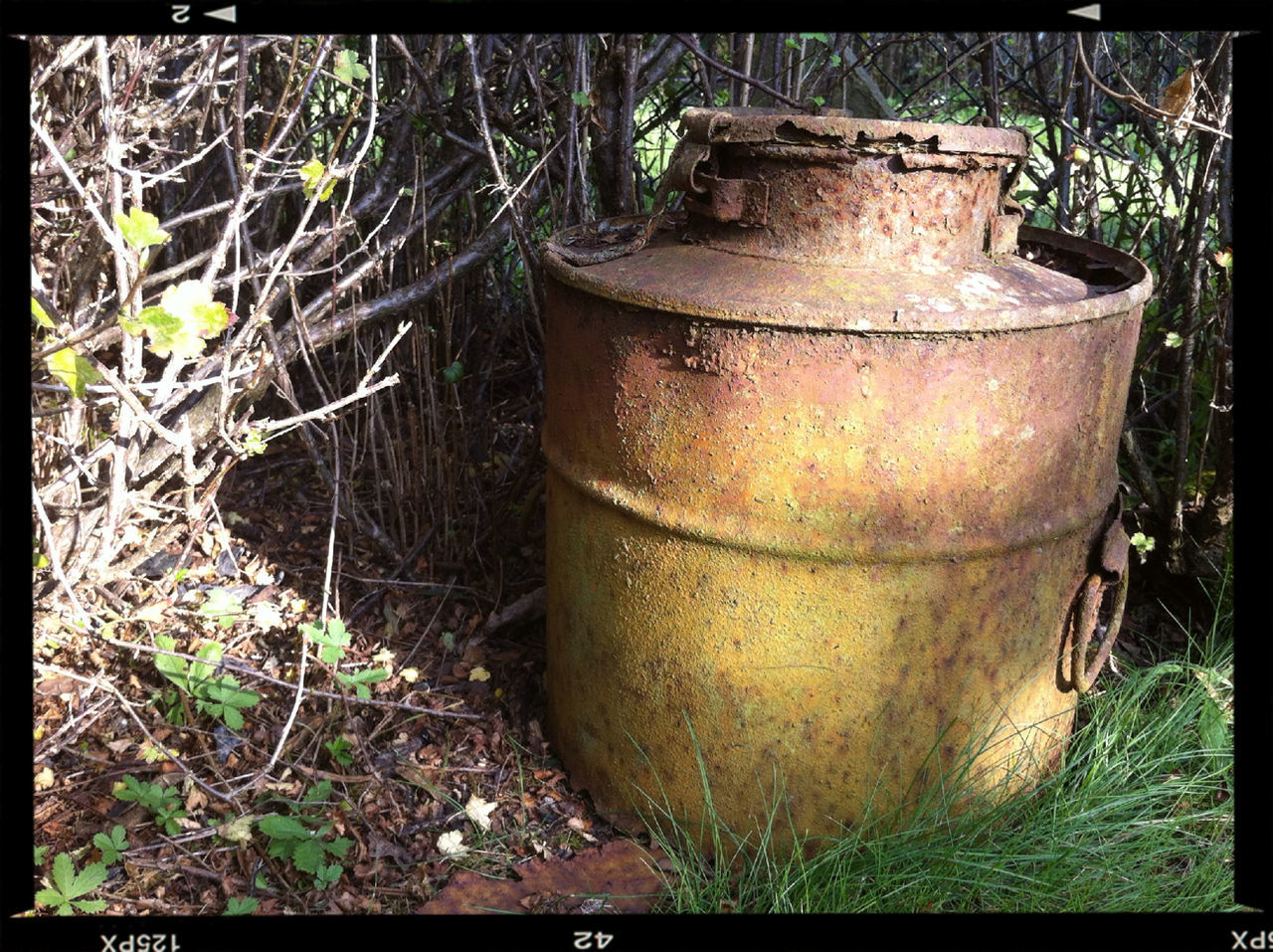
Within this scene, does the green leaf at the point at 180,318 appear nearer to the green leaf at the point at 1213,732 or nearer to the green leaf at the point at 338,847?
the green leaf at the point at 338,847

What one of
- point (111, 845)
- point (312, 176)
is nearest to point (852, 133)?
point (312, 176)

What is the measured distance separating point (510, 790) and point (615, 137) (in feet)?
5.27

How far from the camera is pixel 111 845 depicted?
2.09 meters

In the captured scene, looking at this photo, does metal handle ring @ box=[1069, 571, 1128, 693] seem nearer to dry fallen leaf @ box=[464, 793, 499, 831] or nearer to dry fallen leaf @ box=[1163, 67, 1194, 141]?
dry fallen leaf @ box=[1163, 67, 1194, 141]

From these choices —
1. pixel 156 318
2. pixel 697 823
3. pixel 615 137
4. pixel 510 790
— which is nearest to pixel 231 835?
pixel 510 790

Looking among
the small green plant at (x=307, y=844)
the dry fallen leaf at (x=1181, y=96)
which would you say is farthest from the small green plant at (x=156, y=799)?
the dry fallen leaf at (x=1181, y=96)

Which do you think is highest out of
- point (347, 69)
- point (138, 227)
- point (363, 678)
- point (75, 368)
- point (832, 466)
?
point (347, 69)

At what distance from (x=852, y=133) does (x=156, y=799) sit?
1812 mm

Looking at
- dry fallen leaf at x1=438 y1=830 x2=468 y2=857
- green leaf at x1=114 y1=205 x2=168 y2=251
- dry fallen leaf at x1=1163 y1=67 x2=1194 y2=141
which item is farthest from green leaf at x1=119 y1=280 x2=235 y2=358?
dry fallen leaf at x1=1163 y1=67 x2=1194 y2=141

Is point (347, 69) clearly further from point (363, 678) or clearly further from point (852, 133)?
point (363, 678)

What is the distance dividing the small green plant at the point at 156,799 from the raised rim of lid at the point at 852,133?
64.7 inches

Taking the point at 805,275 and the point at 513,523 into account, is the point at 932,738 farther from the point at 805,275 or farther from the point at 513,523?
the point at 513,523

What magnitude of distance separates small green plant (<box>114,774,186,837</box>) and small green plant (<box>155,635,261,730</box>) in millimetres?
179

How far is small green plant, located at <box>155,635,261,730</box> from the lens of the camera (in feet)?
7.64
